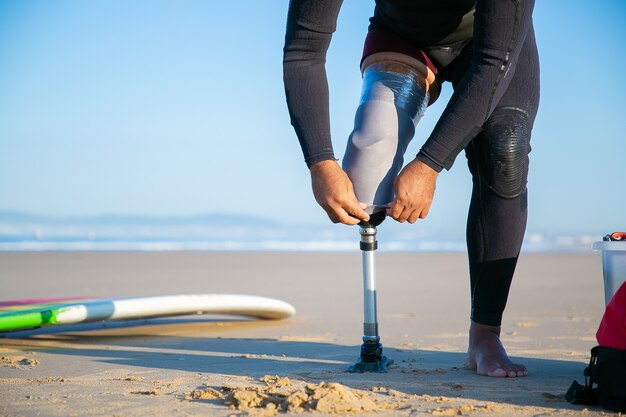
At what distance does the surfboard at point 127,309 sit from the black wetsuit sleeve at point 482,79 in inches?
83.8

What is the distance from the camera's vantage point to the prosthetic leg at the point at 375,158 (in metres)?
2.54

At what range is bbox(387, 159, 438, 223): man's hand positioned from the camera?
2.36 metres

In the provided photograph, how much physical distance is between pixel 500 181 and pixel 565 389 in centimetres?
76

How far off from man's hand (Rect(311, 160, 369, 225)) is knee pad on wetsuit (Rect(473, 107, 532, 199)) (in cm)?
50

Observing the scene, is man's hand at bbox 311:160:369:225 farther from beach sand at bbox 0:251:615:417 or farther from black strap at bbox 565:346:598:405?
black strap at bbox 565:346:598:405

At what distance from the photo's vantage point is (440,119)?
2400 mm

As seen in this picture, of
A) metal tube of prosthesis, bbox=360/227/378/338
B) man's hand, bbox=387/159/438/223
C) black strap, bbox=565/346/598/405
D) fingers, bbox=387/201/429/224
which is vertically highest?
man's hand, bbox=387/159/438/223

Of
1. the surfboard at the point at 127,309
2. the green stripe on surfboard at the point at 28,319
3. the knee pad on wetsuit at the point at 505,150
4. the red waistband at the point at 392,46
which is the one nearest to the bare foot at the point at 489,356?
the knee pad on wetsuit at the point at 505,150

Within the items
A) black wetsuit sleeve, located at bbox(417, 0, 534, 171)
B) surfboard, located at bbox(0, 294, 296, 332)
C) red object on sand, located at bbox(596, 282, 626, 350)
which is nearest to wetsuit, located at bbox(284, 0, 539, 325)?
black wetsuit sleeve, located at bbox(417, 0, 534, 171)

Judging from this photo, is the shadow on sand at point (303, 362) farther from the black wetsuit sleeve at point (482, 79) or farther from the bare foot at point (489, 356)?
the black wetsuit sleeve at point (482, 79)

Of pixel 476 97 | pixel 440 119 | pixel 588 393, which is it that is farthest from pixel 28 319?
pixel 588 393

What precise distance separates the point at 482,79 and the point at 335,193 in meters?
0.59

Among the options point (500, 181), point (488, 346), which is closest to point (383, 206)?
point (500, 181)

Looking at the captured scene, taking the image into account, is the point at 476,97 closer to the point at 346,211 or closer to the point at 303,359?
the point at 346,211
